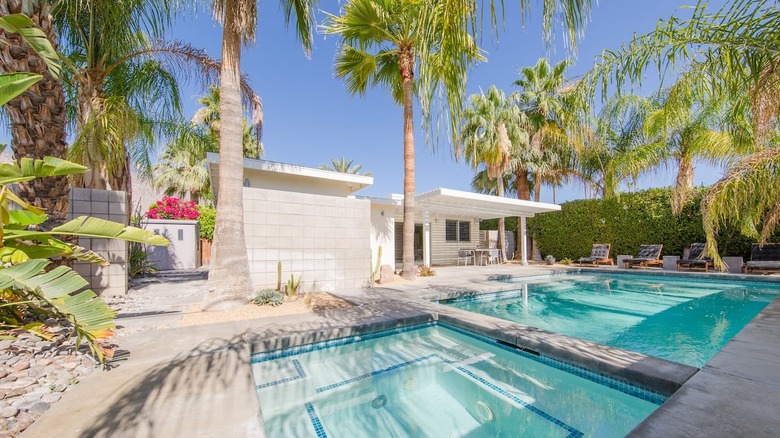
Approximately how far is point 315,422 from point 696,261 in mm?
15851

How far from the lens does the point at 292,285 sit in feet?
24.5

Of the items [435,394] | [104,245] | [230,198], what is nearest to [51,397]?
[435,394]

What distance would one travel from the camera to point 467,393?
150 inches

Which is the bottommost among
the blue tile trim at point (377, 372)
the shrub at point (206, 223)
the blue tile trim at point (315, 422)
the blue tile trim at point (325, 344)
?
the blue tile trim at point (315, 422)

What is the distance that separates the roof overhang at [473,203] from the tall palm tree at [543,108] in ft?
10.7

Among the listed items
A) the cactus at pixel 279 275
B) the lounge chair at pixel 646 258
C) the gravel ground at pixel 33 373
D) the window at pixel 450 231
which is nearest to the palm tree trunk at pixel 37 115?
the gravel ground at pixel 33 373

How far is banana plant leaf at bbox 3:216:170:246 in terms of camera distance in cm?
369

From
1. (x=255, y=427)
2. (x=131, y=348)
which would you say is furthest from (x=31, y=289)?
(x=255, y=427)

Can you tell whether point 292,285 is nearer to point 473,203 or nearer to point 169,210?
point 473,203

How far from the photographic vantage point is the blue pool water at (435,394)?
3096 millimetres

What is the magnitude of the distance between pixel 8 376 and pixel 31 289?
80 centimetres

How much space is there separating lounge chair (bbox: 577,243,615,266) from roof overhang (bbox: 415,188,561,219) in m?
2.98

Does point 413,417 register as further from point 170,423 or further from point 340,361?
point 170,423

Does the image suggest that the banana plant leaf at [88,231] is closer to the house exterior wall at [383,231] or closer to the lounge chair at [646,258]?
the house exterior wall at [383,231]
